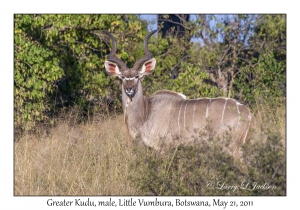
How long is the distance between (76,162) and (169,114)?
3.51ft

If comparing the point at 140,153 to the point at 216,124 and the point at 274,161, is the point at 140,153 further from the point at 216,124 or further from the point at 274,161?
the point at 274,161

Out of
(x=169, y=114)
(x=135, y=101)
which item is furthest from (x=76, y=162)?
(x=169, y=114)

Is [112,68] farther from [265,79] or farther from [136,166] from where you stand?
[265,79]

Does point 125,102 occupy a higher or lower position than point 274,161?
higher

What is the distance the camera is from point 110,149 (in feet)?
17.6

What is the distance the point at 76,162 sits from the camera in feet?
16.9

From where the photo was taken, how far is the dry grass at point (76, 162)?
14.9 ft

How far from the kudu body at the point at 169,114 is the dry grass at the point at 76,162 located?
0.87 feet

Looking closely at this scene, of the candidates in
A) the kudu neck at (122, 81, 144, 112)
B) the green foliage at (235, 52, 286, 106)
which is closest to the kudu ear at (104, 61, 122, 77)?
the kudu neck at (122, 81, 144, 112)

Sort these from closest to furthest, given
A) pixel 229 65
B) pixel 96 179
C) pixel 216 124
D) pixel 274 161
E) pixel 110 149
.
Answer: pixel 274 161
pixel 96 179
pixel 216 124
pixel 110 149
pixel 229 65

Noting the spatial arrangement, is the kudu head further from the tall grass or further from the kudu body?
the tall grass
